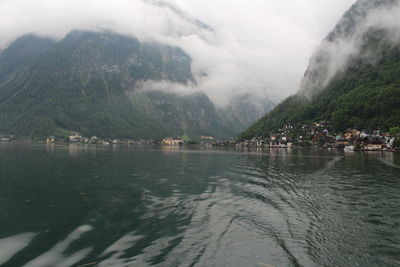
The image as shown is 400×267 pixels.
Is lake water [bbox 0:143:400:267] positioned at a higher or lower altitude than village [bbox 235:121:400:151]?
lower

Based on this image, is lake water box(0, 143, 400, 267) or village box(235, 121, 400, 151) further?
village box(235, 121, 400, 151)

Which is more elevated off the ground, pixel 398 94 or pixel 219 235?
pixel 398 94

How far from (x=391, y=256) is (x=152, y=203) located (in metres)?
16.1

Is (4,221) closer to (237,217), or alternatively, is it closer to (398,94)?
A: (237,217)

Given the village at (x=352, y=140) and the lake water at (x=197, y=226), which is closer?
the lake water at (x=197, y=226)

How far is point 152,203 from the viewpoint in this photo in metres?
23.2

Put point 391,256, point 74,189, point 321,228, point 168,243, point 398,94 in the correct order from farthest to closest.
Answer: point 398,94 < point 74,189 < point 321,228 < point 168,243 < point 391,256

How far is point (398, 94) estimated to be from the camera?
537 feet

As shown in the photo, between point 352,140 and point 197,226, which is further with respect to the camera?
point 352,140

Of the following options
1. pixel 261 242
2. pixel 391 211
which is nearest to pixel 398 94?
pixel 391 211

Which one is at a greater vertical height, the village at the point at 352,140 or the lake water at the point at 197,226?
the village at the point at 352,140

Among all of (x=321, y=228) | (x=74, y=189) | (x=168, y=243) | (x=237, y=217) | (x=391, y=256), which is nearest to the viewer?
(x=391, y=256)

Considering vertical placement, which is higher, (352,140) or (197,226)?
(352,140)

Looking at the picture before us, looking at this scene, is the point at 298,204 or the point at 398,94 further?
the point at 398,94
